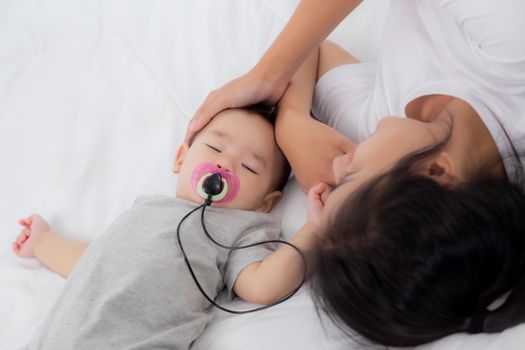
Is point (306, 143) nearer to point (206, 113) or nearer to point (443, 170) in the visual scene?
point (206, 113)

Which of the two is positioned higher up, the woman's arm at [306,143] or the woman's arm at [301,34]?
the woman's arm at [301,34]

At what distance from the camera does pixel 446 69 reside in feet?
3.43

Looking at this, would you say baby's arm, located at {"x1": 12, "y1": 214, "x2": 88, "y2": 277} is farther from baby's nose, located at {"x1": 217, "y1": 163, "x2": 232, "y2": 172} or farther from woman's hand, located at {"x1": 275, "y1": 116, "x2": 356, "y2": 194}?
woman's hand, located at {"x1": 275, "y1": 116, "x2": 356, "y2": 194}

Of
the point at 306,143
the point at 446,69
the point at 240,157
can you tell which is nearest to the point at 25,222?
the point at 240,157

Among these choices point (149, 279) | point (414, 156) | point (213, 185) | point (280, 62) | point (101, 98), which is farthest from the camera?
point (101, 98)

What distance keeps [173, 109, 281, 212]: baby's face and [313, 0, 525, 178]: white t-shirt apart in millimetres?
193

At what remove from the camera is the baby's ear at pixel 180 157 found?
1252 mm

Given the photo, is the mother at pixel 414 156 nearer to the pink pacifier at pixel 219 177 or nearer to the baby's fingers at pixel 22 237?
the pink pacifier at pixel 219 177

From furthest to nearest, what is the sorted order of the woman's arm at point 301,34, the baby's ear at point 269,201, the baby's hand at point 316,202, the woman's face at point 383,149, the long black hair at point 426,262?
the baby's ear at point 269,201 → the woman's arm at point 301,34 → the baby's hand at point 316,202 → the woman's face at point 383,149 → the long black hair at point 426,262

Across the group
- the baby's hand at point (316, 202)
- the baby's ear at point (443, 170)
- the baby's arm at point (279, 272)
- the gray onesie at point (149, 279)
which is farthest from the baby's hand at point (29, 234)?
the baby's ear at point (443, 170)

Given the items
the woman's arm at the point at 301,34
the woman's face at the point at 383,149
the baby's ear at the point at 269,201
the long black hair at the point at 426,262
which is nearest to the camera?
the long black hair at the point at 426,262

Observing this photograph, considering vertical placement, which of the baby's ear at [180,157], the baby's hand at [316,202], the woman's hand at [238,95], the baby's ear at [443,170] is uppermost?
the woman's hand at [238,95]

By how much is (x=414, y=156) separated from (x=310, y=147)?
33cm

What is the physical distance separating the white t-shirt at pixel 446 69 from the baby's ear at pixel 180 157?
339 millimetres
